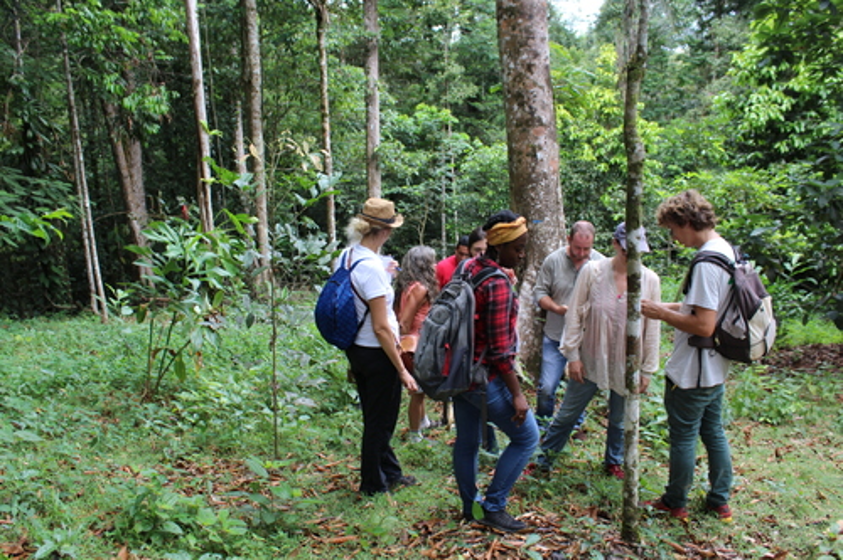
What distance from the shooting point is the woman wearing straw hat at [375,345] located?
3.41 m

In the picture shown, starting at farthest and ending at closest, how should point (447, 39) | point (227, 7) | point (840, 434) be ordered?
point (447, 39)
point (227, 7)
point (840, 434)

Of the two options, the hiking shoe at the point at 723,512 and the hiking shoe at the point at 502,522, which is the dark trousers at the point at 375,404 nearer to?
the hiking shoe at the point at 502,522

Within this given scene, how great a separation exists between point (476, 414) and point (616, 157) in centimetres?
1536

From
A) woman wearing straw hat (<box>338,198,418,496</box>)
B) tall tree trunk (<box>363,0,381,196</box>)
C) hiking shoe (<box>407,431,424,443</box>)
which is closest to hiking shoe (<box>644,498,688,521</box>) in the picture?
woman wearing straw hat (<box>338,198,418,496</box>)

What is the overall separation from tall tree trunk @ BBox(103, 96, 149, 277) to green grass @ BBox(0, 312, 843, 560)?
7899mm

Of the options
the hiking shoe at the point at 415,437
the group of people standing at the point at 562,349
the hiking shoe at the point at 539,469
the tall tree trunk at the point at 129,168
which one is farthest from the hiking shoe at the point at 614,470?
the tall tree trunk at the point at 129,168

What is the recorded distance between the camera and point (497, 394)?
3.11 metres

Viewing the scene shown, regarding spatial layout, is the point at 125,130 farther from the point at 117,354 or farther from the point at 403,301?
the point at 403,301

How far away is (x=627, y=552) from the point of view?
9.76 feet

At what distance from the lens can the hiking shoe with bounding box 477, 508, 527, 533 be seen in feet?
10.5

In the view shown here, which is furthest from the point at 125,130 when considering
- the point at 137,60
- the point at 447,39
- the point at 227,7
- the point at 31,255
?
the point at 447,39

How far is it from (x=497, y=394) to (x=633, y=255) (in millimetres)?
1027

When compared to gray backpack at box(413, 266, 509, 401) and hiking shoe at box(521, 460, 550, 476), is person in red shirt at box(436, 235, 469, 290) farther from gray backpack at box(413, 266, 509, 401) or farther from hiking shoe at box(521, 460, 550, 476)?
gray backpack at box(413, 266, 509, 401)

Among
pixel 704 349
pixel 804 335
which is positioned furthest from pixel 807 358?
pixel 704 349
